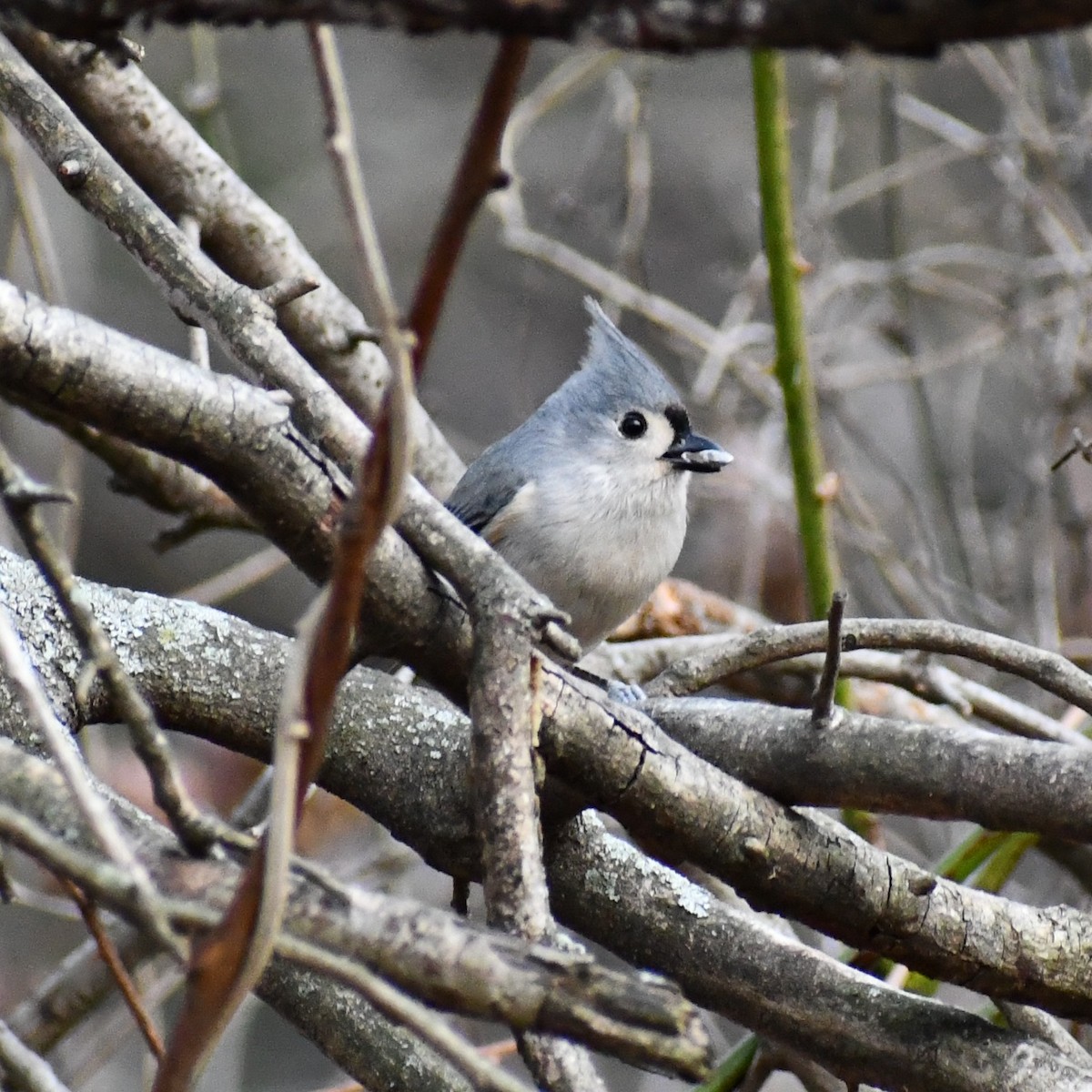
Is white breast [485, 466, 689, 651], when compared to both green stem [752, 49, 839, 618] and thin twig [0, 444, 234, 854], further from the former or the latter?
thin twig [0, 444, 234, 854]

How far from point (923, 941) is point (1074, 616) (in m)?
2.33

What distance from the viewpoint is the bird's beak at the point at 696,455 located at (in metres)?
2.68

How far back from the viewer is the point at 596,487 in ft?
8.75

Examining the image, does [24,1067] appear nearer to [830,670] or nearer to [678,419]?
[830,670]

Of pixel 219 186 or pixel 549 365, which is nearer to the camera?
pixel 219 186

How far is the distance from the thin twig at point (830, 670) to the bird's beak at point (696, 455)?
115cm

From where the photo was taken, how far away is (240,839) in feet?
3.05

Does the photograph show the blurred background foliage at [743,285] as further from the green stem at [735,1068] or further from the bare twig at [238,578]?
the green stem at [735,1068]

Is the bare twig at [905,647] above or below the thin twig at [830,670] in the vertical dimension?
above

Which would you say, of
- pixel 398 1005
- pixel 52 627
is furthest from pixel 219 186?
pixel 398 1005

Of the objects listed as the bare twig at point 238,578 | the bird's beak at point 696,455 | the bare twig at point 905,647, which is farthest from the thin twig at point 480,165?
the bare twig at point 238,578

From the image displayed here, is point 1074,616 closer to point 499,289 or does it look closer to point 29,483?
point 499,289

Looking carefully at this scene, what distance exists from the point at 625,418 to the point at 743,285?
0.84 meters

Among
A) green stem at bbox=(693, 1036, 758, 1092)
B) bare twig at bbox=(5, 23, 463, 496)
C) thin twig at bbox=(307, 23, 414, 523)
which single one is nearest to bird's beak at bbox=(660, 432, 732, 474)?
bare twig at bbox=(5, 23, 463, 496)
